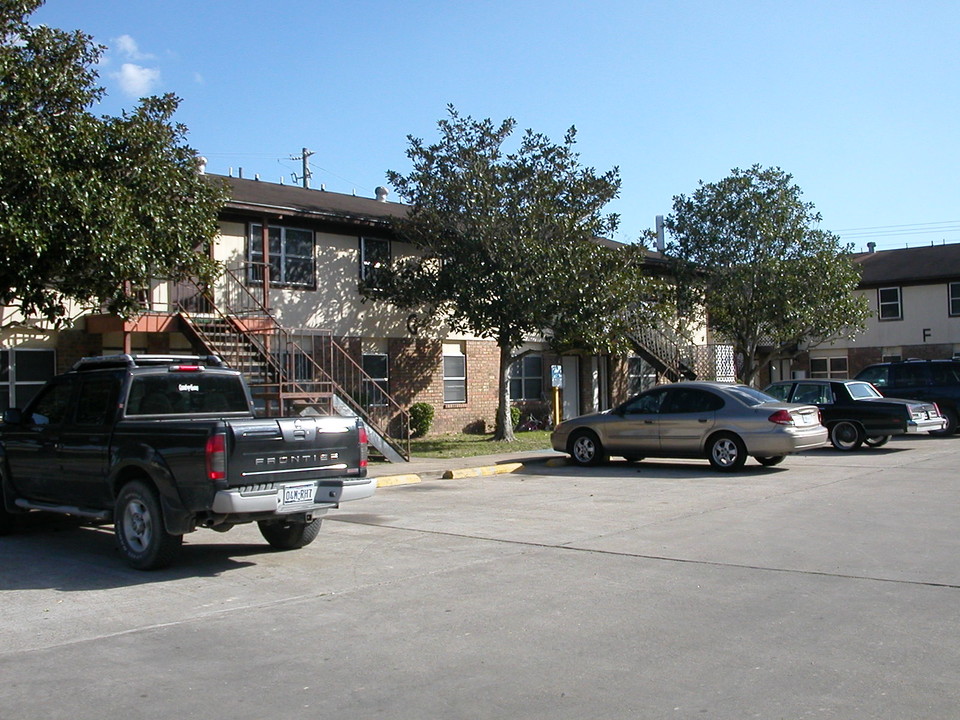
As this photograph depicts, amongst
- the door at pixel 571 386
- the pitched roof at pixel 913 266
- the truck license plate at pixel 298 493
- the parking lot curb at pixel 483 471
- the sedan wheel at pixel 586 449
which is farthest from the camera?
the pitched roof at pixel 913 266

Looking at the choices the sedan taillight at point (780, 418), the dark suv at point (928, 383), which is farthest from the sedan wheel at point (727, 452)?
the dark suv at point (928, 383)

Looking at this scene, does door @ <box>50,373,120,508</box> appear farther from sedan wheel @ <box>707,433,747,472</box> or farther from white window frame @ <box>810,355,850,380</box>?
white window frame @ <box>810,355,850,380</box>

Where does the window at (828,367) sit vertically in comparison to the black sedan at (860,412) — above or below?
above

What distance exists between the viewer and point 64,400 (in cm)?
1025

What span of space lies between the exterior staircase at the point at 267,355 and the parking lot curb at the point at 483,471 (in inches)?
64.0

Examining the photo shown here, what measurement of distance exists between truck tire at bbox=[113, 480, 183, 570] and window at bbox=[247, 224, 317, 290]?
12520 mm

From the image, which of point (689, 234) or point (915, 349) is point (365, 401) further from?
point (915, 349)

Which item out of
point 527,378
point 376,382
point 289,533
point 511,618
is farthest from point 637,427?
point 527,378

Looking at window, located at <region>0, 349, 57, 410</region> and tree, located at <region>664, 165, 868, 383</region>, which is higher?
tree, located at <region>664, 165, 868, 383</region>

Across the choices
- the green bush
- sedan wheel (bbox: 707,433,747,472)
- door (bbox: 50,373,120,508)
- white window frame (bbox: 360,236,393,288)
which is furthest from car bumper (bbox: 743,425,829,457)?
door (bbox: 50,373,120,508)

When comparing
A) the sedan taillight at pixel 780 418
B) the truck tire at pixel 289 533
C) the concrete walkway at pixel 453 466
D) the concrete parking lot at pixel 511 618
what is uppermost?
the sedan taillight at pixel 780 418

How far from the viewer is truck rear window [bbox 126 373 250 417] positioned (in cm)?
977

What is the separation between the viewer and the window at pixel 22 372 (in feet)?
58.9

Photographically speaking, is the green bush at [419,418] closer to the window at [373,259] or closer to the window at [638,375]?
the window at [373,259]
